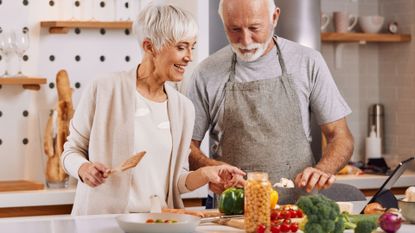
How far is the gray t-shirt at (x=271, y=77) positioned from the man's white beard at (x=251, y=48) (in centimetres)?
9

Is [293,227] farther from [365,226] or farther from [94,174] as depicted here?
[94,174]

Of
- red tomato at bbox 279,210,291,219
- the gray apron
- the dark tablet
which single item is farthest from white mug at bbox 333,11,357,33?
red tomato at bbox 279,210,291,219

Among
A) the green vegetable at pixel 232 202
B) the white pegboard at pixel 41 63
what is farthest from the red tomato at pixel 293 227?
the white pegboard at pixel 41 63

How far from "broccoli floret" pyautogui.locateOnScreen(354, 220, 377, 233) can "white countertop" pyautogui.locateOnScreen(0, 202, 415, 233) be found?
5.2 inches

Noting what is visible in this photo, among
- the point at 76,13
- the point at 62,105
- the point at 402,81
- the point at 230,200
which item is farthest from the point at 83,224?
the point at 402,81

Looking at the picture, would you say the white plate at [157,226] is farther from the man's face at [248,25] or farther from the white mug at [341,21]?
the white mug at [341,21]

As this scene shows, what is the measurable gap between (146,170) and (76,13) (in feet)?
6.19

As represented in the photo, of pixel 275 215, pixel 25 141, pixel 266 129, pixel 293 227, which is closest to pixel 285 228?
pixel 293 227

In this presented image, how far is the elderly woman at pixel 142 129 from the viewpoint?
10.8 ft

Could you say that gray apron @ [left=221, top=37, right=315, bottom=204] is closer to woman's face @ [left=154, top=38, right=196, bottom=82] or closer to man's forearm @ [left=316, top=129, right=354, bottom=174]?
man's forearm @ [left=316, top=129, right=354, bottom=174]

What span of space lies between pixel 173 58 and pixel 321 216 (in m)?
1.03

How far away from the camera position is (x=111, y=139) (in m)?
3.35

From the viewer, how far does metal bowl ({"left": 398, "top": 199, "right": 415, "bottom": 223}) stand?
9.38ft

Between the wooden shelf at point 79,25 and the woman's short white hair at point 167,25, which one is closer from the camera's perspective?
the woman's short white hair at point 167,25
